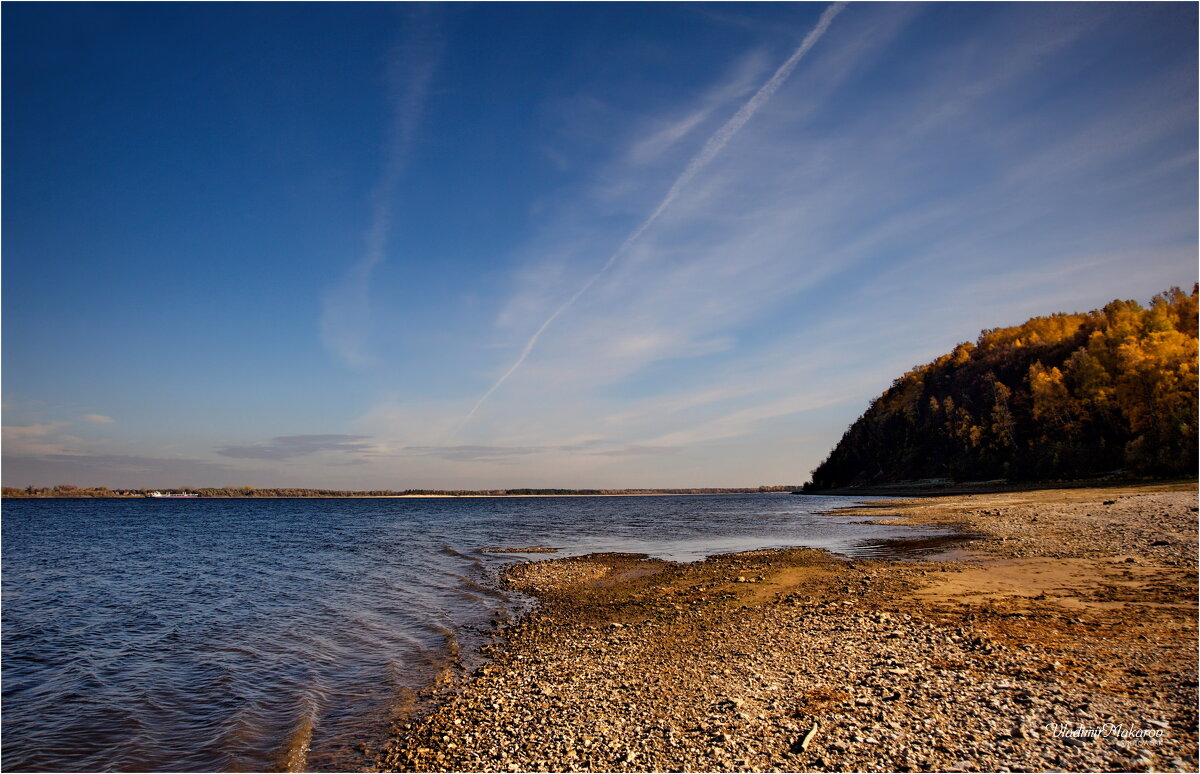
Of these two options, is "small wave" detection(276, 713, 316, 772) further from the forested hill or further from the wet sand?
the forested hill

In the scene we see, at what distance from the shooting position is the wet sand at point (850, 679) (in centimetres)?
920

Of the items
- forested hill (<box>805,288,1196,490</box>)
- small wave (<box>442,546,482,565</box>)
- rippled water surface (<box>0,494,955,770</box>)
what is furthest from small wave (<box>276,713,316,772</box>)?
forested hill (<box>805,288,1196,490</box>)

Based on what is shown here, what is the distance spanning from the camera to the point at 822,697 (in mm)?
11297

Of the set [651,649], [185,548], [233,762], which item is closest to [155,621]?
[233,762]

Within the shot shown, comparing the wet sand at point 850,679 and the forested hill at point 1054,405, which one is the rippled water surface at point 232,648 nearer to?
the wet sand at point 850,679

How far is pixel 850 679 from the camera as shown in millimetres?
12086

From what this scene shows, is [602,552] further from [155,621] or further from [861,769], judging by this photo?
[861,769]

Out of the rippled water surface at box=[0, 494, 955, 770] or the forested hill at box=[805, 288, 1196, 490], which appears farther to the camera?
the forested hill at box=[805, 288, 1196, 490]

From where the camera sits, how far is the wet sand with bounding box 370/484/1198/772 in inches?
362

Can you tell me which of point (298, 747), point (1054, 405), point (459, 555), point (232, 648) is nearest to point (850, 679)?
point (298, 747)

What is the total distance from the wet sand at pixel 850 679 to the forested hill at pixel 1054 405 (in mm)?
57768

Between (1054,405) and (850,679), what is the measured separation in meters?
102

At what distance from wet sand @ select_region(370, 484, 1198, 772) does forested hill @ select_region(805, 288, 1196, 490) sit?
190ft

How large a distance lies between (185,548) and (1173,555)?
7077 cm
